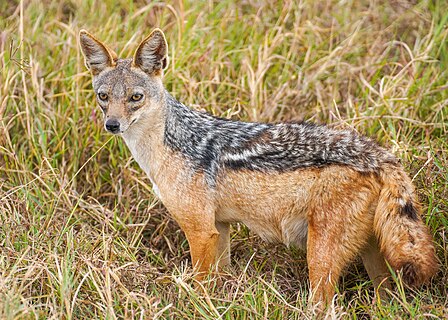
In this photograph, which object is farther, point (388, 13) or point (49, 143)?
point (388, 13)

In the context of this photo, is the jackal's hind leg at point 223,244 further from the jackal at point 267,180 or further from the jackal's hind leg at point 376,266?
the jackal's hind leg at point 376,266

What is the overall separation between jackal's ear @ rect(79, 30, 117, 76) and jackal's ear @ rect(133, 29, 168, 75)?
251mm

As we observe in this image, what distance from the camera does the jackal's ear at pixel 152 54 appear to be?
623 cm

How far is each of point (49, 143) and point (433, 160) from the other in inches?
149

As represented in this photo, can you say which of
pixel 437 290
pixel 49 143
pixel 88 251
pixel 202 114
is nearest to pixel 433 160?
pixel 437 290

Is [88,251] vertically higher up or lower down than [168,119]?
lower down

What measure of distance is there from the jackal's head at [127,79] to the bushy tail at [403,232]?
6.58 feet

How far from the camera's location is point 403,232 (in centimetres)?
547

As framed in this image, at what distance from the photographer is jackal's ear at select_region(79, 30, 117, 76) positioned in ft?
20.8

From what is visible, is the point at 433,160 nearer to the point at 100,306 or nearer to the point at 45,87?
the point at 100,306

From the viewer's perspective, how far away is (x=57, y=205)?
6.94 metres

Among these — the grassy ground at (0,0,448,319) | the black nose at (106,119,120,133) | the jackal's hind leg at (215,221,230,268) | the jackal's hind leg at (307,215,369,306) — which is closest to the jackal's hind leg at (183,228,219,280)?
the grassy ground at (0,0,448,319)

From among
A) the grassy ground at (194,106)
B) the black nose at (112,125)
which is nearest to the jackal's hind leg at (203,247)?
the grassy ground at (194,106)

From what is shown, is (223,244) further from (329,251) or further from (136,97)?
(136,97)
